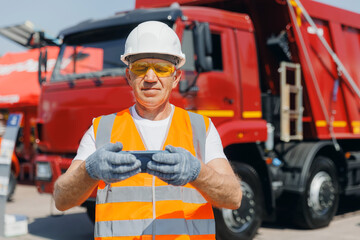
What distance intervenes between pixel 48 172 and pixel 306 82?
3.53m

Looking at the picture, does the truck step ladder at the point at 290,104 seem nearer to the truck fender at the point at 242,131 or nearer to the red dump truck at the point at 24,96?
the truck fender at the point at 242,131

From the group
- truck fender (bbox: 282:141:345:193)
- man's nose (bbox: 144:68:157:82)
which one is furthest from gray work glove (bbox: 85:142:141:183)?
truck fender (bbox: 282:141:345:193)

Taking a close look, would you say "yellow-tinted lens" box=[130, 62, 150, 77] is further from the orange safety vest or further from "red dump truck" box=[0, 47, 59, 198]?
"red dump truck" box=[0, 47, 59, 198]

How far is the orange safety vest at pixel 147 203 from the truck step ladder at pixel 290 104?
4.69m

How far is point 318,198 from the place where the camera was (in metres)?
7.15

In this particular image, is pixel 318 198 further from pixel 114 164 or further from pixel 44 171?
pixel 114 164

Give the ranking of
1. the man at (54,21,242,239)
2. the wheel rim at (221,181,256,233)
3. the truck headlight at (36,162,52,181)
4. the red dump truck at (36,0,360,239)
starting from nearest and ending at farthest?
Result: the man at (54,21,242,239)
the red dump truck at (36,0,360,239)
the wheel rim at (221,181,256,233)
the truck headlight at (36,162,52,181)

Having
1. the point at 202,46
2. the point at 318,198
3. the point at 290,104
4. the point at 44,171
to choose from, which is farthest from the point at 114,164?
the point at 318,198

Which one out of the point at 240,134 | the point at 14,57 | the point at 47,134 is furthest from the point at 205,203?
the point at 14,57

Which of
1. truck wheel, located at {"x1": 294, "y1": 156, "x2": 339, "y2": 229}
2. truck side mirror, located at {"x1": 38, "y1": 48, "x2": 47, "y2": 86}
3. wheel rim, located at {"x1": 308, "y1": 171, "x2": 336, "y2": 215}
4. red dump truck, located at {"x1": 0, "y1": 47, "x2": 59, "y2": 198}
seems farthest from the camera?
red dump truck, located at {"x1": 0, "y1": 47, "x2": 59, "y2": 198}

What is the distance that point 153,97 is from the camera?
213 centimetres

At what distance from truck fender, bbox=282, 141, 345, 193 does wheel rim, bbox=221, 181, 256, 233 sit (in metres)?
0.88

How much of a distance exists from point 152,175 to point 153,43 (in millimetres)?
530

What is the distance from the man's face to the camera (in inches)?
83.7
